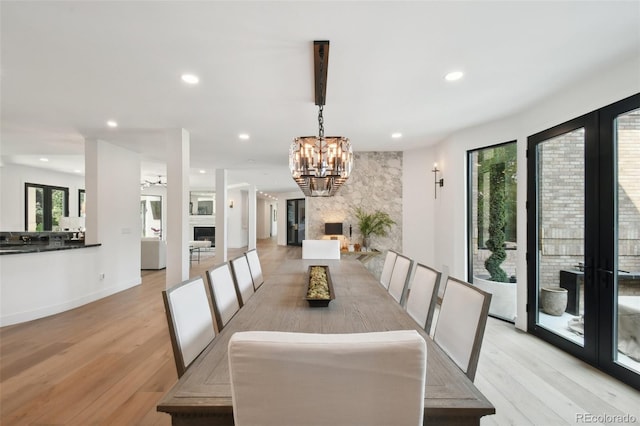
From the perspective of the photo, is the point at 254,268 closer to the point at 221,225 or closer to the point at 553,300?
the point at 553,300

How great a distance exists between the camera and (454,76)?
256 centimetres

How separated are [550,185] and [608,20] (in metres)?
1.75

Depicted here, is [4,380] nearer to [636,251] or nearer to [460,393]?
[460,393]

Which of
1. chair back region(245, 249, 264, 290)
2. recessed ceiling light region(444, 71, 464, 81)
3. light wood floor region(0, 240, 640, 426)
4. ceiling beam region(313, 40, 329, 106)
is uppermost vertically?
recessed ceiling light region(444, 71, 464, 81)

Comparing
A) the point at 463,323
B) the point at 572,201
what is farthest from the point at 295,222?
the point at 463,323

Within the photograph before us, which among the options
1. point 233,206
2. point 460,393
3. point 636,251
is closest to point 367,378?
point 460,393

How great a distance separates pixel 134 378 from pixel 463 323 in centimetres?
253

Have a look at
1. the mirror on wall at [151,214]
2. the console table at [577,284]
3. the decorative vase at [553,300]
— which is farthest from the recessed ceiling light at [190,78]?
the mirror on wall at [151,214]

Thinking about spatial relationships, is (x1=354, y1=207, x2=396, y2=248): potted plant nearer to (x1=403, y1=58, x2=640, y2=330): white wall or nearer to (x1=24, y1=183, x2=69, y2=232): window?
(x1=403, y1=58, x2=640, y2=330): white wall

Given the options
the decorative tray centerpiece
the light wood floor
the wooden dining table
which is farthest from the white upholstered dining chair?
the light wood floor

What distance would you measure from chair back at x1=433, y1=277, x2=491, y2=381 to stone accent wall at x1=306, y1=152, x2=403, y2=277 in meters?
4.13

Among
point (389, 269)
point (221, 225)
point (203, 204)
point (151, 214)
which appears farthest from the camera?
point (203, 204)

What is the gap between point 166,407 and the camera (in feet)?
2.81

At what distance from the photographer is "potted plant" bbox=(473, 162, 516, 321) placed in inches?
152
